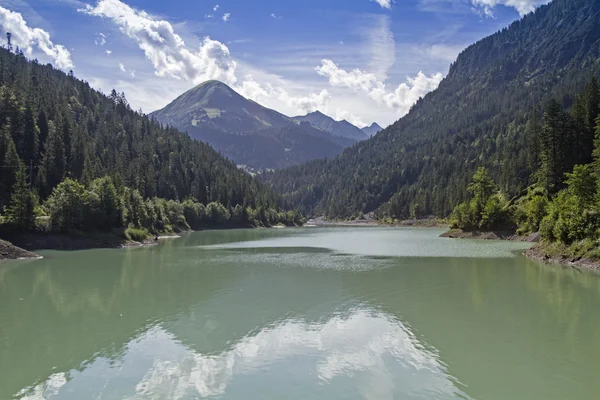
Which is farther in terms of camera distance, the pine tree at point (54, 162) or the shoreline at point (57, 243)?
the pine tree at point (54, 162)

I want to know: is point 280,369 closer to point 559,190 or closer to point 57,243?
point 57,243

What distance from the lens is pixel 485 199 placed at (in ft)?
355

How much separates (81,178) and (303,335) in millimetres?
103510

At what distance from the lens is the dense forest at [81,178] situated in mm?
82312

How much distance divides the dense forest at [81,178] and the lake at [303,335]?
41.8 metres

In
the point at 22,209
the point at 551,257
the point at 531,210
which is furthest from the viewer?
the point at 531,210

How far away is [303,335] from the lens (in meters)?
23.7

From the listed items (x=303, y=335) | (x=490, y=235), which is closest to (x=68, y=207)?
(x=303, y=335)

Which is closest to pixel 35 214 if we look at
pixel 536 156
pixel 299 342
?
pixel 299 342

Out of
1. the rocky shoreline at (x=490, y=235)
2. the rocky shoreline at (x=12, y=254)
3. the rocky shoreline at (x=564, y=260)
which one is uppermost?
the rocky shoreline at (x=490, y=235)

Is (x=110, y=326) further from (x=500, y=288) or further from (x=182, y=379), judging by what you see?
(x=500, y=288)

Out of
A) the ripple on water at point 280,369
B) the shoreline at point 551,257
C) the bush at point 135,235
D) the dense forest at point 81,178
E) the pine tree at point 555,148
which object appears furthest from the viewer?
the bush at point 135,235

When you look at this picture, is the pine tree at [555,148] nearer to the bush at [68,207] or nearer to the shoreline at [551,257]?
the shoreline at [551,257]

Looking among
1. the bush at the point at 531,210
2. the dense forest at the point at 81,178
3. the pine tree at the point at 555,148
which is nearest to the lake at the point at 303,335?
the bush at the point at 531,210
